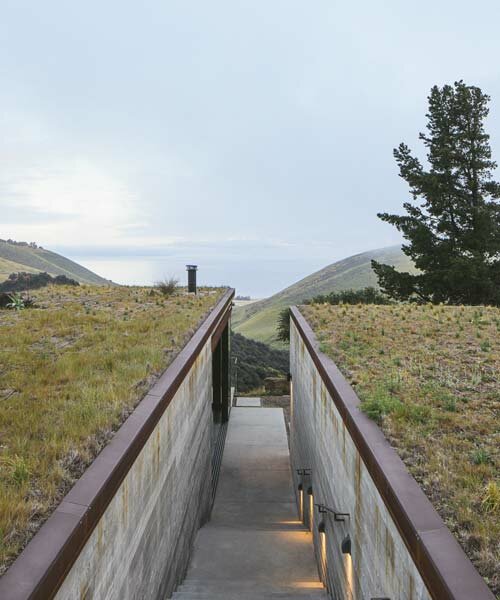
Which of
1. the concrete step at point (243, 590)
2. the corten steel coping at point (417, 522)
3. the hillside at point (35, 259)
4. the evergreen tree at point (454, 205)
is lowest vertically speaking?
the concrete step at point (243, 590)

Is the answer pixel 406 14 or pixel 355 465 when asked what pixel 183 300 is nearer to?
pixel 355 465

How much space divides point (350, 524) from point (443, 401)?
1.89m

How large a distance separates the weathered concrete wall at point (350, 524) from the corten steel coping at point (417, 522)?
0.51 feet

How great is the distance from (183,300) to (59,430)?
35.7ft

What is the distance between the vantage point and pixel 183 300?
14930 millimetres

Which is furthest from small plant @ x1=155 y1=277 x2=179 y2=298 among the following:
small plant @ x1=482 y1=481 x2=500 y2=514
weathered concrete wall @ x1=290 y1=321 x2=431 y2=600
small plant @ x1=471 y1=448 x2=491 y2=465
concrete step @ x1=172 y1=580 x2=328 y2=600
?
small plant @ x1=482 y1=481 x2=500 y2=514

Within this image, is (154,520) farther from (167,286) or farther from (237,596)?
(167,286)

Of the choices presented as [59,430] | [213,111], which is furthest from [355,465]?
[213,111]

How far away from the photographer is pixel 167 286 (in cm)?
1747

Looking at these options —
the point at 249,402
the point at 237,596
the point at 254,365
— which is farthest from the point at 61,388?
the point at 254,365

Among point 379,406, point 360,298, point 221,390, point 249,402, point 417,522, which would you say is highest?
point 360,298

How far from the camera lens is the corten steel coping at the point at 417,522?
8.04 feet

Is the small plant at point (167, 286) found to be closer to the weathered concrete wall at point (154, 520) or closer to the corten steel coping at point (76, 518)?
the weathered concrete wall at point (154, 520)

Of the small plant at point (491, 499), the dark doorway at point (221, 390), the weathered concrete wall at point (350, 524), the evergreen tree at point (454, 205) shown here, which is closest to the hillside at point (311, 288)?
the evergreen tree at point (454, 205)
